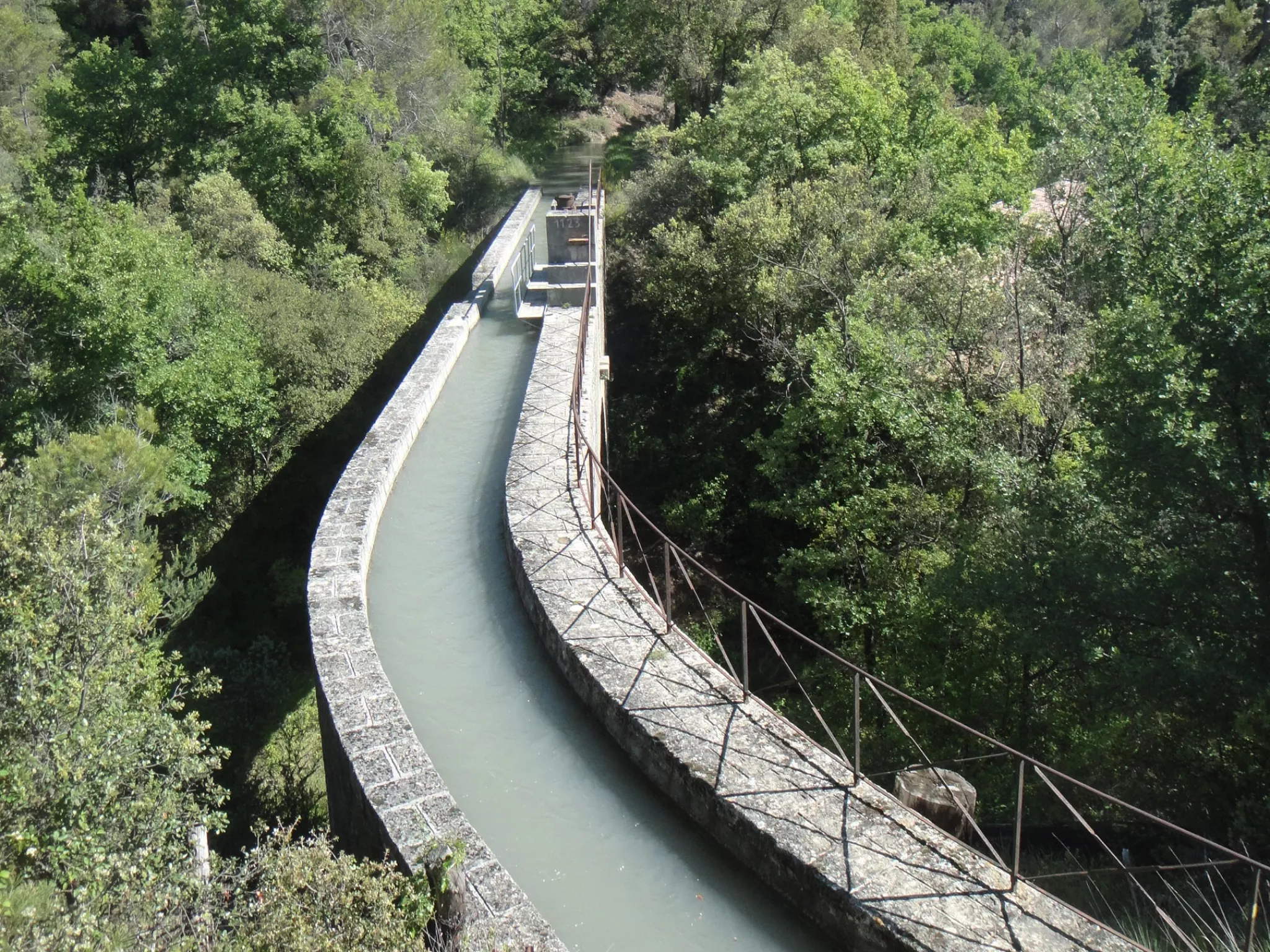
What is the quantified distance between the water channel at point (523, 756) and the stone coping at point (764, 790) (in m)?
0.20

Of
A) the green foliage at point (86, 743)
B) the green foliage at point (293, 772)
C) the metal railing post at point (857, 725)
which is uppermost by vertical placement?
the metal railing post at point (857, 725)

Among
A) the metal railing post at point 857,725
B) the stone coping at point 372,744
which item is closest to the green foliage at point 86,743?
the stone coping at point 372,744

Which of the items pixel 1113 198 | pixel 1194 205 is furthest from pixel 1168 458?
pixel 1113 198

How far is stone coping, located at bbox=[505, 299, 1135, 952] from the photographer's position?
589cm

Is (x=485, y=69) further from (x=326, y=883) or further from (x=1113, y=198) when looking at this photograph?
(x=326, y=883)

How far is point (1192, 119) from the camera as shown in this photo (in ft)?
60.4

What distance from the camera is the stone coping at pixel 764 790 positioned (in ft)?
19.3

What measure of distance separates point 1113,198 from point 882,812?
12.3m

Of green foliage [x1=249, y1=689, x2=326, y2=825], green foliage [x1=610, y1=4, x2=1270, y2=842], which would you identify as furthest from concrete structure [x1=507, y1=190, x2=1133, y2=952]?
green foliage [x1=249, y1=689, x2=326, y2=825]

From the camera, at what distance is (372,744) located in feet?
24.3

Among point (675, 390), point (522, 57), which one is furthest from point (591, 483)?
point (522, 57)

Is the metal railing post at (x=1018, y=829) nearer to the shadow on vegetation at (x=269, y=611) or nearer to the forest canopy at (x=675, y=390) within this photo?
the forest canopy at (x=675, y=390)

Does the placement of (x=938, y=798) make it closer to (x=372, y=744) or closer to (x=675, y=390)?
(x=372, y=744)

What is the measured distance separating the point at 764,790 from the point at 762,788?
0.07ft
